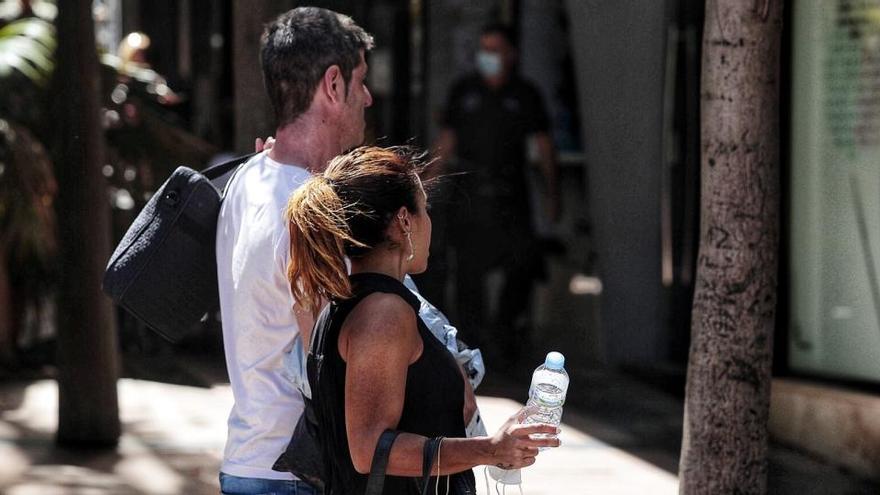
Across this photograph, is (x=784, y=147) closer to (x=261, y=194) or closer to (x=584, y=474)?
(x=584, y=474)

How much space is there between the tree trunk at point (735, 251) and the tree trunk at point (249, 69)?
2.74m

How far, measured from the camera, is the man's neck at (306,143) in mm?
3365

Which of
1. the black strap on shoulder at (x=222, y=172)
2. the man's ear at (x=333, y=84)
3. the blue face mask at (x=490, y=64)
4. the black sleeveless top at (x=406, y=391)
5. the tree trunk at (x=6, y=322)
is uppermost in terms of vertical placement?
the blue face mask at (x=490, y=64)

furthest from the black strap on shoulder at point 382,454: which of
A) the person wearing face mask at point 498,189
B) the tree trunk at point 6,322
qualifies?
the person wearing face mask at point 498,189

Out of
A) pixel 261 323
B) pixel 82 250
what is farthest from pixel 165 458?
pixel 261 323

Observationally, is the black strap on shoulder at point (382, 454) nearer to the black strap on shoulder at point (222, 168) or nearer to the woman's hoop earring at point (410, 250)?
the woman's hoop earring at point (410, 250)

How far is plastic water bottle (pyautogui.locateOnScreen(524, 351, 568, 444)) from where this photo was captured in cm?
278

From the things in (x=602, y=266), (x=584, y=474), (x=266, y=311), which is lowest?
(x=584, y=474)

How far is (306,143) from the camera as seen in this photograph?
3367 mm

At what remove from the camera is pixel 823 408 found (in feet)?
23.1

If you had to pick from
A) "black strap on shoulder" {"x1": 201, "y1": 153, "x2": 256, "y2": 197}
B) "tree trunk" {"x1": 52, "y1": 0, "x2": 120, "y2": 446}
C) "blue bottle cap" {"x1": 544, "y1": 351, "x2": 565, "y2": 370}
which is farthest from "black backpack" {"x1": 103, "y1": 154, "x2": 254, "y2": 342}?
"tree trunk" {"x1": 52, "y1": 0, "x2": 120, "y2": 446}

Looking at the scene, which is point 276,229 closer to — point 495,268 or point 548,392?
point 548,392

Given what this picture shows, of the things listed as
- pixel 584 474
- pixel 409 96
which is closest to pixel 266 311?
pixel 584 474

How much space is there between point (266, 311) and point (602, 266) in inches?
248
